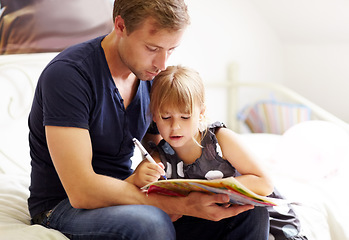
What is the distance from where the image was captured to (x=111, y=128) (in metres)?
1.32

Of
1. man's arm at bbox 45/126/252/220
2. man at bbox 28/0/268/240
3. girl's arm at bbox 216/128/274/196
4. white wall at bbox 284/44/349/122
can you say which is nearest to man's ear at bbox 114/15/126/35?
man at bbox 28/0/268/240

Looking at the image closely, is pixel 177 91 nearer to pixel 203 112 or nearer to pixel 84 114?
pixel 203 112

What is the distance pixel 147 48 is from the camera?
126 centimetres

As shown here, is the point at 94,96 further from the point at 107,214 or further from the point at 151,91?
the point at 107,214

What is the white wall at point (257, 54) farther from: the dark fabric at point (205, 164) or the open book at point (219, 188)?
the open book at point (219, 188)

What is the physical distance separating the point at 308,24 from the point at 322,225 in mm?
1533

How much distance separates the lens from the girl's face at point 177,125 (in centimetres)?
133

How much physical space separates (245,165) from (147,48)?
0.42 m

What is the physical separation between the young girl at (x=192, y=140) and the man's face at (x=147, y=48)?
8cm

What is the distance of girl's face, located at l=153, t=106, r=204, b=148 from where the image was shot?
1.33 metres

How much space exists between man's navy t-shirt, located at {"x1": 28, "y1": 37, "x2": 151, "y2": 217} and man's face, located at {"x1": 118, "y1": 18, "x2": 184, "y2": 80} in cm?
7

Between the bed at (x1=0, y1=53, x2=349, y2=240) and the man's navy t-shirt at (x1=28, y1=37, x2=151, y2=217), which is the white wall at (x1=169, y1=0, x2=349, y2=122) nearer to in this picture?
the bed at (x1=0, y1=53, x2=349, y2=240)

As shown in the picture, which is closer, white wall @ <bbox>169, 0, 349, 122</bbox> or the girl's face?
the girl's face

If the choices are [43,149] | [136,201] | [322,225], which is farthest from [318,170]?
[43,149]
